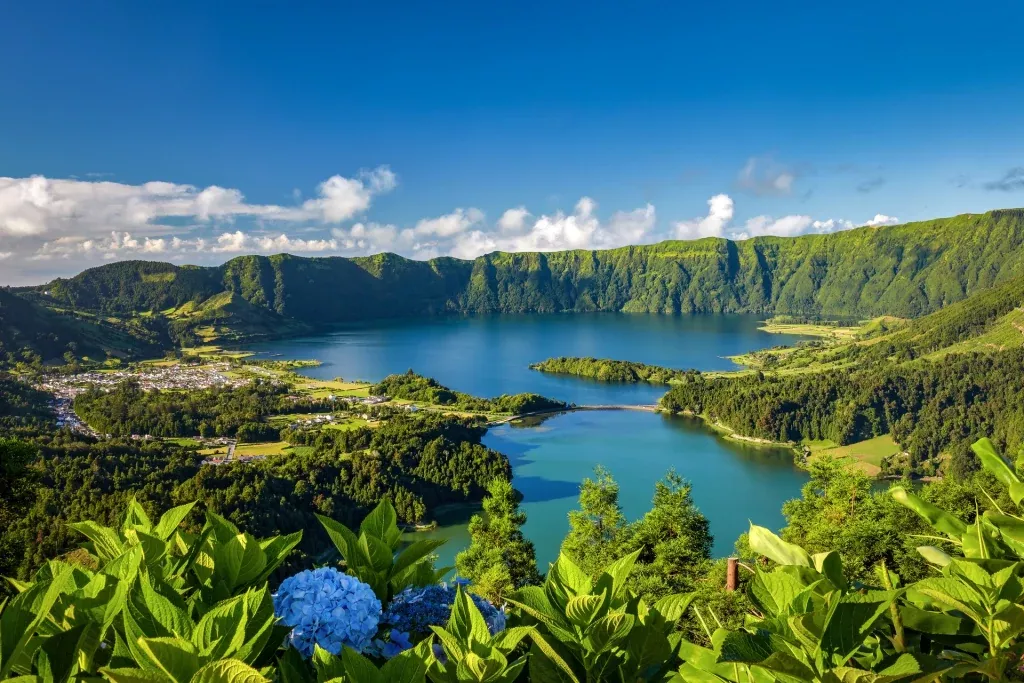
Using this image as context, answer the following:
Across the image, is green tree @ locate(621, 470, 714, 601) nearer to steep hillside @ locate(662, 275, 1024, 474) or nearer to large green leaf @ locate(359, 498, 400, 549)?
large green leaf @ locate(359, 498, 400, 549)

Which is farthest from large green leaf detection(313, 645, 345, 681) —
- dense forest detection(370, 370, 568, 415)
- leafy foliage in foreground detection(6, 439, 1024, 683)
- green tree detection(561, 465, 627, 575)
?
dense forest detection(370, 370, 568, 415)

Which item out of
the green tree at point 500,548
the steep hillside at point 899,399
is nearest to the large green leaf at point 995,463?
the green tree at point 500,548

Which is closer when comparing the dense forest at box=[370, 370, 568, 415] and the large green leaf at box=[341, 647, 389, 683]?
the large green leaf at box=[341, 647, 389, 683]

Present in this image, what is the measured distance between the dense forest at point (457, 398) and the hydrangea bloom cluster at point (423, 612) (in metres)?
76.3

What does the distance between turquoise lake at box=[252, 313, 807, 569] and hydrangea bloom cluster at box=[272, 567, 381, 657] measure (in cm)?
282

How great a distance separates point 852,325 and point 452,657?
652ft

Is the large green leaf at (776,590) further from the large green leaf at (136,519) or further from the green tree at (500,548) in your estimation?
the green tree at (500,548)

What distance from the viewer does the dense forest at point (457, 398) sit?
78875mm

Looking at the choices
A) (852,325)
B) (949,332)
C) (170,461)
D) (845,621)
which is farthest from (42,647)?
(852,325)

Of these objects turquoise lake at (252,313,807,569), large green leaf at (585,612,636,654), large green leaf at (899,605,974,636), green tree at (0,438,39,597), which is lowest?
turquoise lake at (252,313,807,569)

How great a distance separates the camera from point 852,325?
17338 centimetres

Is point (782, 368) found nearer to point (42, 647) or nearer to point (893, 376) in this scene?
point (893, 376)

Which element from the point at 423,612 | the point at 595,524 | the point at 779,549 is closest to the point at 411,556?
the point at 423,612

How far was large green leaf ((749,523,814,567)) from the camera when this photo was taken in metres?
1.75
